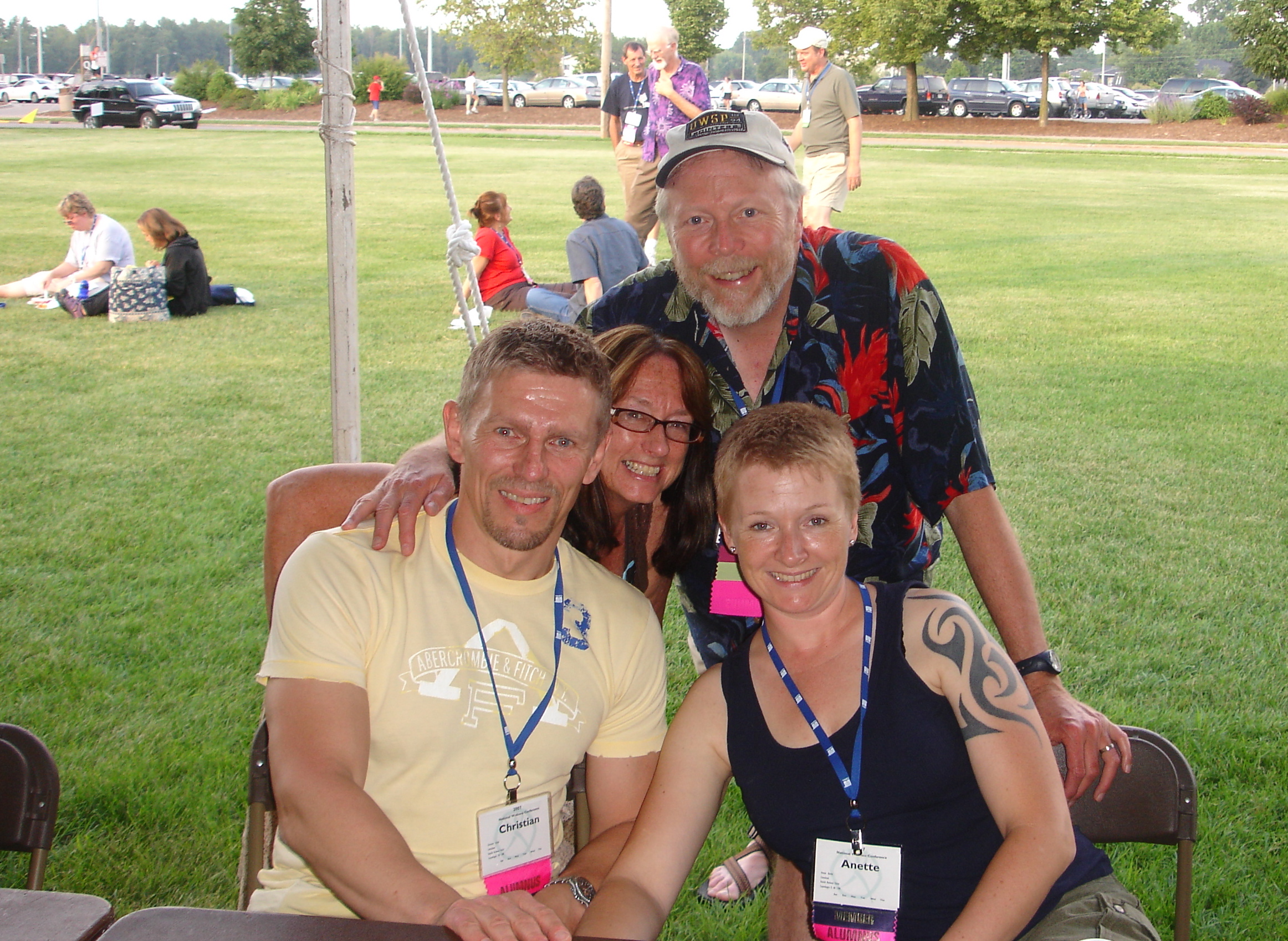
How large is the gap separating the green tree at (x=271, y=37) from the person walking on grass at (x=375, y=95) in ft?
48.1

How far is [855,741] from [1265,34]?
5197 centimetres

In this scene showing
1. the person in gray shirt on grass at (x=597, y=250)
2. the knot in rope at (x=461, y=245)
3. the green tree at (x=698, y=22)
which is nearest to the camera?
the knot in rope at (x=461, y=245)

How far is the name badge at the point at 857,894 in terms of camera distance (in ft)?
6.78

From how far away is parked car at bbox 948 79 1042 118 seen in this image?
4719 centimetres

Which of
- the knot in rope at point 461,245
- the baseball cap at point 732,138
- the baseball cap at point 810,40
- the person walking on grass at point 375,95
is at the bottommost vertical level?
the knot in rope at point 461,245

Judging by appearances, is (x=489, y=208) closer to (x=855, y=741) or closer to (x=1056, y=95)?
(x=855, y=741)

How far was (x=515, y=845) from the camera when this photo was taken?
7.09ft

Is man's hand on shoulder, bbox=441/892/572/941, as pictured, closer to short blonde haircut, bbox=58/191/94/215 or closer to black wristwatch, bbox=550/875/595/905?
black wristwatch, bbox=550/875/595/905

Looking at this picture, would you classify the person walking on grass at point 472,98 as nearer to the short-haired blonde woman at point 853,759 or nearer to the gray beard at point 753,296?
the gray beard at point 753,296

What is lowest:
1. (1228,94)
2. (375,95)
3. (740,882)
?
(740,882)

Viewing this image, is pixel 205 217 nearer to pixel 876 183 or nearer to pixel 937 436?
pixel 876 183

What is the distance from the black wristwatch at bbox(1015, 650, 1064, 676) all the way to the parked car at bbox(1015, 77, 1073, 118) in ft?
158

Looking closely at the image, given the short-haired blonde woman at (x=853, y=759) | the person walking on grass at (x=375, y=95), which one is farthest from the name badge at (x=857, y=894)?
the person walking on grass at (x=375, y=95)

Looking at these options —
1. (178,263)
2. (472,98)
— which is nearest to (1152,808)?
(178,263)
